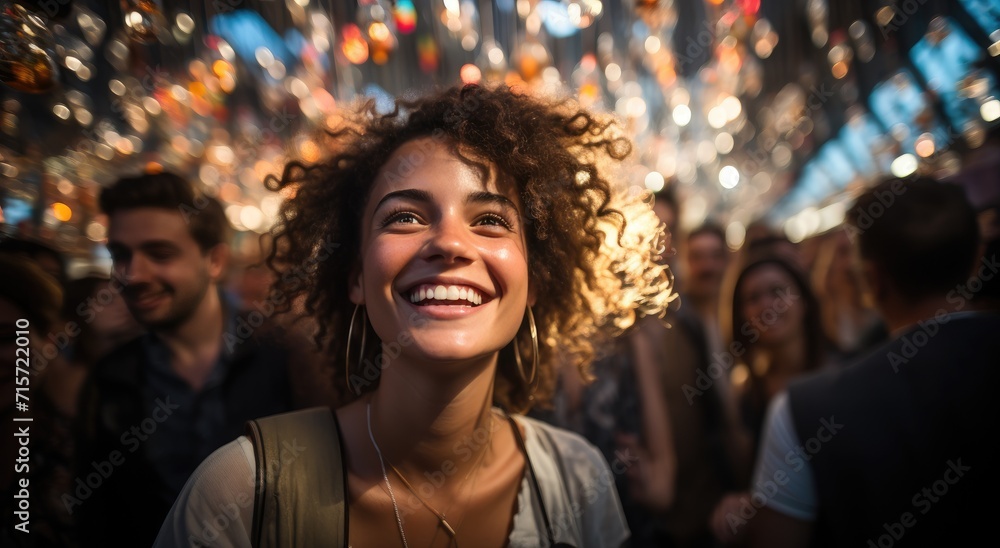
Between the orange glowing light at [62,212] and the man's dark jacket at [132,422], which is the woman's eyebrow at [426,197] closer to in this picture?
the man's dark jacket at [132,422]

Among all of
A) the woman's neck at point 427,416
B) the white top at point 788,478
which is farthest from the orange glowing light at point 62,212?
the white top at point 788,478

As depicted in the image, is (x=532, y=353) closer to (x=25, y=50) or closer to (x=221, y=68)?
(x=25, y=50)

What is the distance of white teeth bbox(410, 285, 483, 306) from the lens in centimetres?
130

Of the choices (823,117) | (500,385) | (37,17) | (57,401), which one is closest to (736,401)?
(500,385)

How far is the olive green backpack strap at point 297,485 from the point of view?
1.28 m

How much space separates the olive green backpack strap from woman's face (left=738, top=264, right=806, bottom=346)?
7.92ft

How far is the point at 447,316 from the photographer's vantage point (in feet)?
4.23

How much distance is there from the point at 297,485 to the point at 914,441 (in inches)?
78.4

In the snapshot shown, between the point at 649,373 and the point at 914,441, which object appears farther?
the point at 649,373

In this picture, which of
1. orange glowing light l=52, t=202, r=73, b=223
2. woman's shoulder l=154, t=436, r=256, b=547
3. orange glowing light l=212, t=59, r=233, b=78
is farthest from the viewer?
orange glowing light l=212, t=59, r=233, b=78

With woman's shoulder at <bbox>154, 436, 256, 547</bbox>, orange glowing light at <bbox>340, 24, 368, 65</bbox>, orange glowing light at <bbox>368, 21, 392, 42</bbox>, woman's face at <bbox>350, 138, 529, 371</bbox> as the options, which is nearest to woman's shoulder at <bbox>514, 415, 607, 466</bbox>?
woman's face at <bbox>350, 138, 529, 371</bbox>

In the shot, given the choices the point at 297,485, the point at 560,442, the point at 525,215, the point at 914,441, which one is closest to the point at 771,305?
the point at 914,441

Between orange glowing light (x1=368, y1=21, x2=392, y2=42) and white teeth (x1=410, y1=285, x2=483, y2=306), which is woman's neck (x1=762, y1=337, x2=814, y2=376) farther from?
orange glowing light (x1=368, y1=21, x2=392, y2=42)

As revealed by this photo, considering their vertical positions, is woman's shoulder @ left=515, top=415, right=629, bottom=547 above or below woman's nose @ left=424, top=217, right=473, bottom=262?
below
